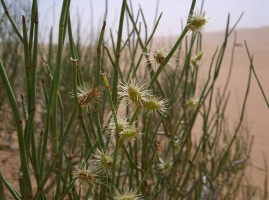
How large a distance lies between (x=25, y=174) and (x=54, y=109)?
0.48ft

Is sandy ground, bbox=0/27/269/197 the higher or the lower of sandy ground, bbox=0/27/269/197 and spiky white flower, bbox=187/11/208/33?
the lower

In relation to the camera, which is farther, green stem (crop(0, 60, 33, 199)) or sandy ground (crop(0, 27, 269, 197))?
sandy ground (crop(0, 27, 269, 197))

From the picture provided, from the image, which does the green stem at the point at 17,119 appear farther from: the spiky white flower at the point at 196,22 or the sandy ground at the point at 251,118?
the sandy ground at the point at 251,118

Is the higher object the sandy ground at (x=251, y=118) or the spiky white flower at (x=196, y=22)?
the spiky white flower at (x=196, y=22)

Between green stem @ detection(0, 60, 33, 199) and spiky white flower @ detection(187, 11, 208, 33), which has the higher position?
spiky white flower @ detection(187, 11, 208, 33)

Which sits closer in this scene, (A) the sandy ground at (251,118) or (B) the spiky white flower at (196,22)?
(B) the spiky white flower at (196,22)

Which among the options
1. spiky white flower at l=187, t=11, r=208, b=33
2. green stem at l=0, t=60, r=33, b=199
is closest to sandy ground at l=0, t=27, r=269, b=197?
spiky white flower at l=187, t=11, r=208, b=33

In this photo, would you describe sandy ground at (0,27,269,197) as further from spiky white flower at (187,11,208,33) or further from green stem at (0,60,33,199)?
green stem at (0,60,33,199)

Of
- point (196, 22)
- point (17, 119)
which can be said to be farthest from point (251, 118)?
point (17, 119)

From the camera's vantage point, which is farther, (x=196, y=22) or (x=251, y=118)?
(x=251, y=118)

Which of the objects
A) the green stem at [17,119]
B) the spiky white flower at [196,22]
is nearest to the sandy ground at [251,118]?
the spiky white flower at [196,22]

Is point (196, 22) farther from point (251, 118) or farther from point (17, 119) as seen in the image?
point (251, 118)

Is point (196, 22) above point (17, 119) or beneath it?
above

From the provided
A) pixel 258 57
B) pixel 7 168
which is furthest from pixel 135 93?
pixel 258 57
